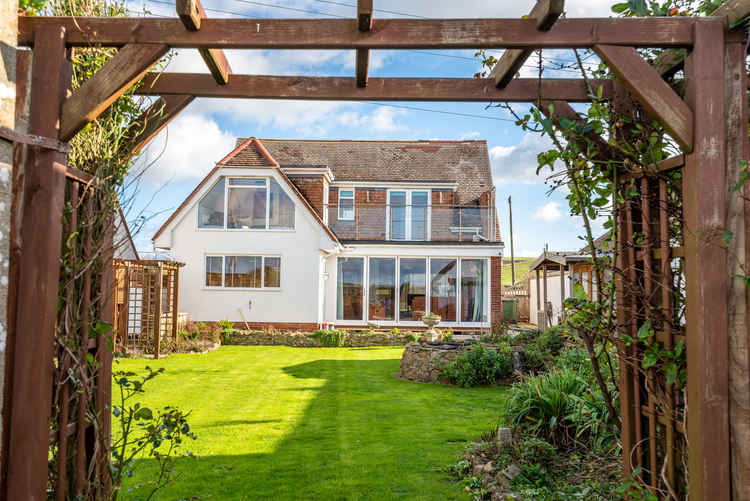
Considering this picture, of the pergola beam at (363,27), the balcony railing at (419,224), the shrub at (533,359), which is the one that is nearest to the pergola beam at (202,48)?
the pergola beam at (363,27)

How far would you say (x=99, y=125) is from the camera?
389 centimetres

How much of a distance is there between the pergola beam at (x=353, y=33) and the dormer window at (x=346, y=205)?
55.2 ft

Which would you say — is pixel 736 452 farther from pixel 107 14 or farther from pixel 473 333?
pixel 473 333

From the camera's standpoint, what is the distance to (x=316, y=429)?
7.36 metres

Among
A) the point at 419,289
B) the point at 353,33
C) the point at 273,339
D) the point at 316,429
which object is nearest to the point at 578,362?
the point at 316,429

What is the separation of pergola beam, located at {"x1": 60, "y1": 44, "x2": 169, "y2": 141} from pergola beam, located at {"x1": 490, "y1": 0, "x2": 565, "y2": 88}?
2.32 m

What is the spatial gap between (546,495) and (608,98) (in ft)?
10.4

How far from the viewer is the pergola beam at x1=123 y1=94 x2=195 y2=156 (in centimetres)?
416

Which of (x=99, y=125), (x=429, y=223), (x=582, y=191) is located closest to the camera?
(x=99, y=125)

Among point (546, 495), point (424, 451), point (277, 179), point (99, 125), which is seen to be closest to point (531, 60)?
point (99, 125)

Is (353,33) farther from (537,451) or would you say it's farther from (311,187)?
(311,187)

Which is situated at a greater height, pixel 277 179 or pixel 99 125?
pixel 277 179

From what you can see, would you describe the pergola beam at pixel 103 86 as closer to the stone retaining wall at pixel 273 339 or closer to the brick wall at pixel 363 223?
the stone retaining wall at pixel 273 339

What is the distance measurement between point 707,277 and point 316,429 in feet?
17.7
